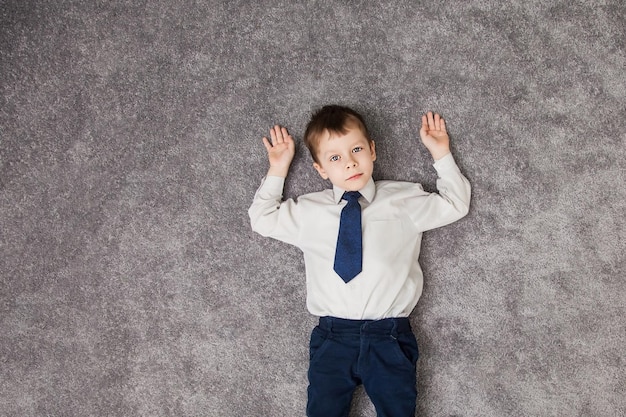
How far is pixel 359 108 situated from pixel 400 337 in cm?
73

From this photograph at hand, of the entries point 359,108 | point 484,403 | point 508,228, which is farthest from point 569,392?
point 359,108

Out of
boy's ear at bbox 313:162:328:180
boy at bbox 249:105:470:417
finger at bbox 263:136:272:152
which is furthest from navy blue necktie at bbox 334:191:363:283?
finger at bbox 263:136:272:152

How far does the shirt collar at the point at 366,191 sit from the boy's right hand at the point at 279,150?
193 mm

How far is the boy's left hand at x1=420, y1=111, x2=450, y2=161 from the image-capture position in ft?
5.60

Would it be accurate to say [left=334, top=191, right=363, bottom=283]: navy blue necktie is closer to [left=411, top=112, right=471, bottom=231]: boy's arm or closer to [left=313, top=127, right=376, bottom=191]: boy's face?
[left=313, top=127, right=376, bottom=191]: boy's face

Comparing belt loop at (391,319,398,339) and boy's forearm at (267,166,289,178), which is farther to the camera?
boy's forearm at (267,166,289,178)

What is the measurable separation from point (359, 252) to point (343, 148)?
0.31 meters

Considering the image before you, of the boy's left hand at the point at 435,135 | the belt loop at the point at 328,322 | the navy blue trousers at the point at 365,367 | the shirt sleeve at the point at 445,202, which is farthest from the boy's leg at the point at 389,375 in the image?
the boy's left hand at the point at 435,135

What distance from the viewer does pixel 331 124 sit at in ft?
5.31

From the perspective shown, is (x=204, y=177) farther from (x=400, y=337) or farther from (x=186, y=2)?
(x=400, y=337)

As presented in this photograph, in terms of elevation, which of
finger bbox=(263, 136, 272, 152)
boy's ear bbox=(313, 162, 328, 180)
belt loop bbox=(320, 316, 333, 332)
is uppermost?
→ finger bbox=(263, 136, 272, 152)

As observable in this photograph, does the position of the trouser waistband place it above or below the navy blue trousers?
above

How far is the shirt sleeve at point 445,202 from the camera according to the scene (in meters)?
1.66

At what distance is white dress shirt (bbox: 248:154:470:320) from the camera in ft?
5.37
